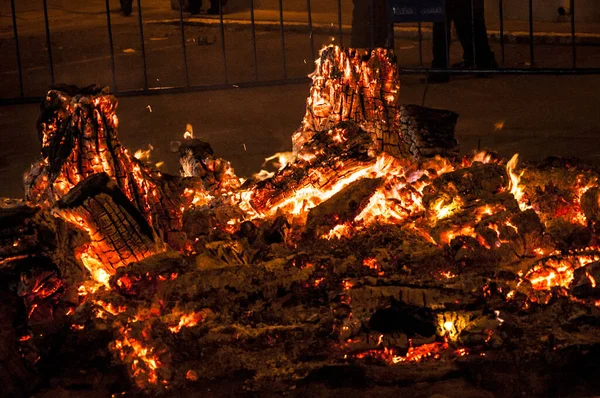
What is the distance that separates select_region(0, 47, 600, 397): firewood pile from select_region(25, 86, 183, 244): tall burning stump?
0.01 meters

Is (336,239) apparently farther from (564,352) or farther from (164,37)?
(164,37)

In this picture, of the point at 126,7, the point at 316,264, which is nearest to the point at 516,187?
the point at 316,264

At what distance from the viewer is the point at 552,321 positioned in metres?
3.83

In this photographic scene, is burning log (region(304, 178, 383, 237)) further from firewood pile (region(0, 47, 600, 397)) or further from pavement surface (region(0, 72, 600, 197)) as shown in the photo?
pavement surface (region(0, 72, 600, 197))

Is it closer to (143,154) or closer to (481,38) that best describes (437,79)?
(481,38)

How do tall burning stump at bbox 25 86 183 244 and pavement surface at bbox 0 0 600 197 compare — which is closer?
tall burning stump at bbox 25 86 183 244

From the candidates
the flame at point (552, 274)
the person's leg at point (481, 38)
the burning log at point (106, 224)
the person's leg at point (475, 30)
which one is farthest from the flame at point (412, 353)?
the person's leg at point (481, 38)

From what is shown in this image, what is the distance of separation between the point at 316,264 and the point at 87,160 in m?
1.21

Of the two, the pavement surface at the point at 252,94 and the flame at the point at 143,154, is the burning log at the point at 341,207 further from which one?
the flame at the point at 143,154

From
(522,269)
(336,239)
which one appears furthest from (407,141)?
(522,269)

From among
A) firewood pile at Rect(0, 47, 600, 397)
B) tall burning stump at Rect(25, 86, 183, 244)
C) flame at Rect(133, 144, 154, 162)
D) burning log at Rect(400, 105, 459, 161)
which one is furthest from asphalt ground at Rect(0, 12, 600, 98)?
tall burning stump at Rect(25, 86, 183, 244)

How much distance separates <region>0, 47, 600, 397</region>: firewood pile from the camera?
3.61 metres

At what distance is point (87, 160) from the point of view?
474cm

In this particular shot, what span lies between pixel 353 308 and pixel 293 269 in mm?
466
